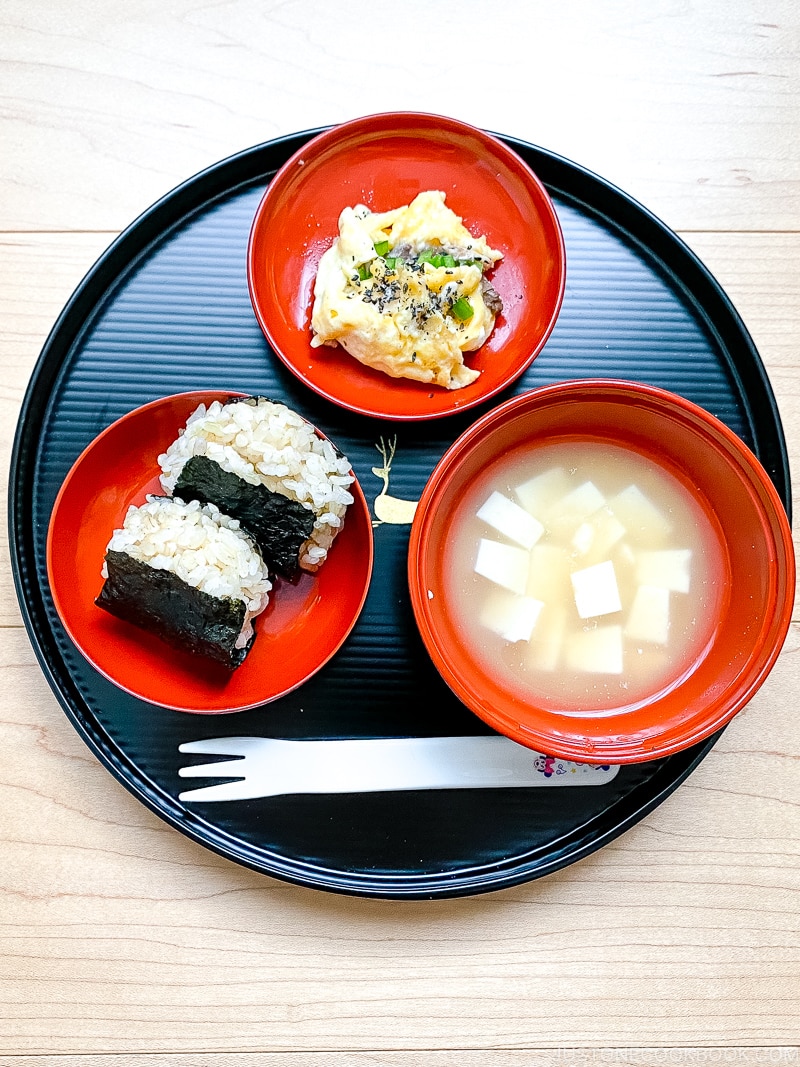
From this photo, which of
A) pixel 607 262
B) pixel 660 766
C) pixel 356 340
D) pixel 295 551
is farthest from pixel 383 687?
pixel 607 262

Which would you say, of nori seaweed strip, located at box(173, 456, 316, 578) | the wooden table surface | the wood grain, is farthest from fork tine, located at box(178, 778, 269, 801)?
the wood grain

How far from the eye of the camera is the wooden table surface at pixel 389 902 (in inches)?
64.0

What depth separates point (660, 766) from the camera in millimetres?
1548

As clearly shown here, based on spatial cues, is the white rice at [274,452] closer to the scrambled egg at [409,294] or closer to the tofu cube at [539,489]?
the scrambled egg at [409,294]

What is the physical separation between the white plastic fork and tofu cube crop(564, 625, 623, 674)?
0.21 metres

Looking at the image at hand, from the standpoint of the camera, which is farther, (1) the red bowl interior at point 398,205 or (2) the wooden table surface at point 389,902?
(2) the wooden table surface at point 389,902

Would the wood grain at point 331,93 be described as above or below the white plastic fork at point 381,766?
above

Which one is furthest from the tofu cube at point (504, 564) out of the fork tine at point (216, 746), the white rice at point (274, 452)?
the fork tine at point (216, 746)

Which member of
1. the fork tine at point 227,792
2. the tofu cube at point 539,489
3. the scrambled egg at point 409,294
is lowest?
the fork tine at point 227,792

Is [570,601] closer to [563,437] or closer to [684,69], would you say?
[563,437]

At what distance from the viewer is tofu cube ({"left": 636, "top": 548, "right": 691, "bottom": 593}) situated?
4.80 feet

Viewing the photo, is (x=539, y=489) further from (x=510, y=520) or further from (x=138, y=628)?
(x=138, y=628)

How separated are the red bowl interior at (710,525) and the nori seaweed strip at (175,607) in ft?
1.09

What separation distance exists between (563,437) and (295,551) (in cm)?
51
